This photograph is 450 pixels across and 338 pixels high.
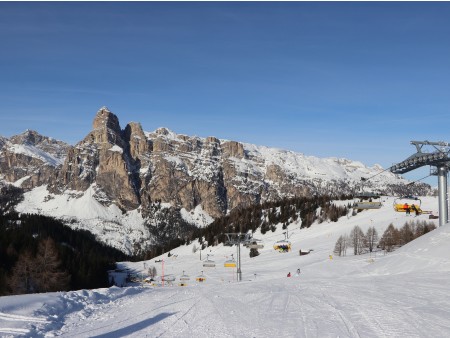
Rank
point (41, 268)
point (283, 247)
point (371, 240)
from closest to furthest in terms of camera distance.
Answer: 1. point (41, 268)
2. point (371, 240)
3. point (283, 247)

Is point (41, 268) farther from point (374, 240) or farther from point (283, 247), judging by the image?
point (283, 247)

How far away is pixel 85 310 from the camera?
63.1ft

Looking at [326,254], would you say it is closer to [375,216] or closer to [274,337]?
[375,216]

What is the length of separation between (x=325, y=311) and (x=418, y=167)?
39.2m

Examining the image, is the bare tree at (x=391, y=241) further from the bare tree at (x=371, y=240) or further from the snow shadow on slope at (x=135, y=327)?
the snow shadow on slope at (x=135, y=327)

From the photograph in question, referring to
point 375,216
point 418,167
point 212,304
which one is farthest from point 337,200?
point 212,304

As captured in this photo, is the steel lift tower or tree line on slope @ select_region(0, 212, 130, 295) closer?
the steel lift tower

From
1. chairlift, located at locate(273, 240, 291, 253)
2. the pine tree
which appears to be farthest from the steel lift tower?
chairlift, located at locate(273, 240, 291, 253)

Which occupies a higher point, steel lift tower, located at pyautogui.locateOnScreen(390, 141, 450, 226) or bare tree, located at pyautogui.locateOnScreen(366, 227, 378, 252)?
steel lift tower, located at pyautogui.locateOnScreen(390, 141, 450, 226)

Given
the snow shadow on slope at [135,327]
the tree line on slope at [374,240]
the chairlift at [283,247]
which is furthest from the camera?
the chairlift at [283,247]

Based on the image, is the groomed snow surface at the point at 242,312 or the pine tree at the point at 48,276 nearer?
the groomed snow surface at the point at 242,312

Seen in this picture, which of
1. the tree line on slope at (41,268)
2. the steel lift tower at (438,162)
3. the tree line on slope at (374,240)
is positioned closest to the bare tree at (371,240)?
the tree line on slope at (374,240)

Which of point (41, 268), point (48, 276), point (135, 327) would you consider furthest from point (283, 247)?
point (135, 327)

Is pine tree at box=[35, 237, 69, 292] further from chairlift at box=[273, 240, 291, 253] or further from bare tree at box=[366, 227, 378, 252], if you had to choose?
chairlift at box=[273, 240, 291, 253]
